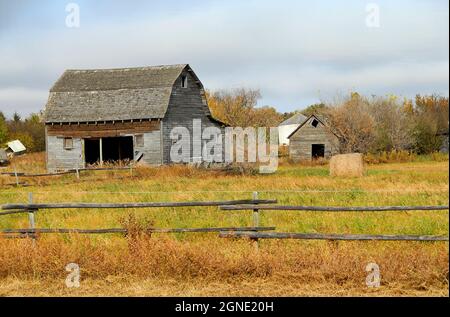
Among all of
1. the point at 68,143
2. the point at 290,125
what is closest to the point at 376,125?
the point at 68,143

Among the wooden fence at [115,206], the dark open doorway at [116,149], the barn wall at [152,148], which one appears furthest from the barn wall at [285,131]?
the wooden fence at [115,206]

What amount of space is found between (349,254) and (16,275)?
211 inches

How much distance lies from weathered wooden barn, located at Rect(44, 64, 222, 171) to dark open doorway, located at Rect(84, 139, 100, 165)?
3.11m

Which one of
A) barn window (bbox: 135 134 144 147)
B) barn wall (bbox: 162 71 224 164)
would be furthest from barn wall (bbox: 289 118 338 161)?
barn window (bbox: 135 134 144 147)

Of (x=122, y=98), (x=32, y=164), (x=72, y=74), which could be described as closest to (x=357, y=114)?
(x=122, y=98)

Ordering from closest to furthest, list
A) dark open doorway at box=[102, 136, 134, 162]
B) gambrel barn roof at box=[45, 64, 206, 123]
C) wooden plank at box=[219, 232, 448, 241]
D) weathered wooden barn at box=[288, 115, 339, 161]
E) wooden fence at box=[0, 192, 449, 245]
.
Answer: wooden plank at box=[219, 232, 448, 241] < wooden fence at box=[0, 192, 449, 245] < gambrel barn roof at box=[45, 64, 206, 123] < dark open doorway at box=[102, 136, 134, 162] < weathered wooden barn at box=[288, 115, 339, 161]

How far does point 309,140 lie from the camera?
163 feet

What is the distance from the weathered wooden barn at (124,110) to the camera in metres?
36.0

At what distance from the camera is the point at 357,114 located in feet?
152

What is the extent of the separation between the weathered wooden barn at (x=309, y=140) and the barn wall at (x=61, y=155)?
20.0 m

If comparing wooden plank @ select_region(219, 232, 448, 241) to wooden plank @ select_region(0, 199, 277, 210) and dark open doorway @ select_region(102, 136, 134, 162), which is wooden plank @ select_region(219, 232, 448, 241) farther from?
dark open doorway @ select_region(102, 136, 134, 162)

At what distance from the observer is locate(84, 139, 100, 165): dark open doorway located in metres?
40.8

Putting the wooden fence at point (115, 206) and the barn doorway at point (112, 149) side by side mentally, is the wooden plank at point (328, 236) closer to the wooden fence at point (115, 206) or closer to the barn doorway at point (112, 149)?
the wooden fence at point (115, 206)
